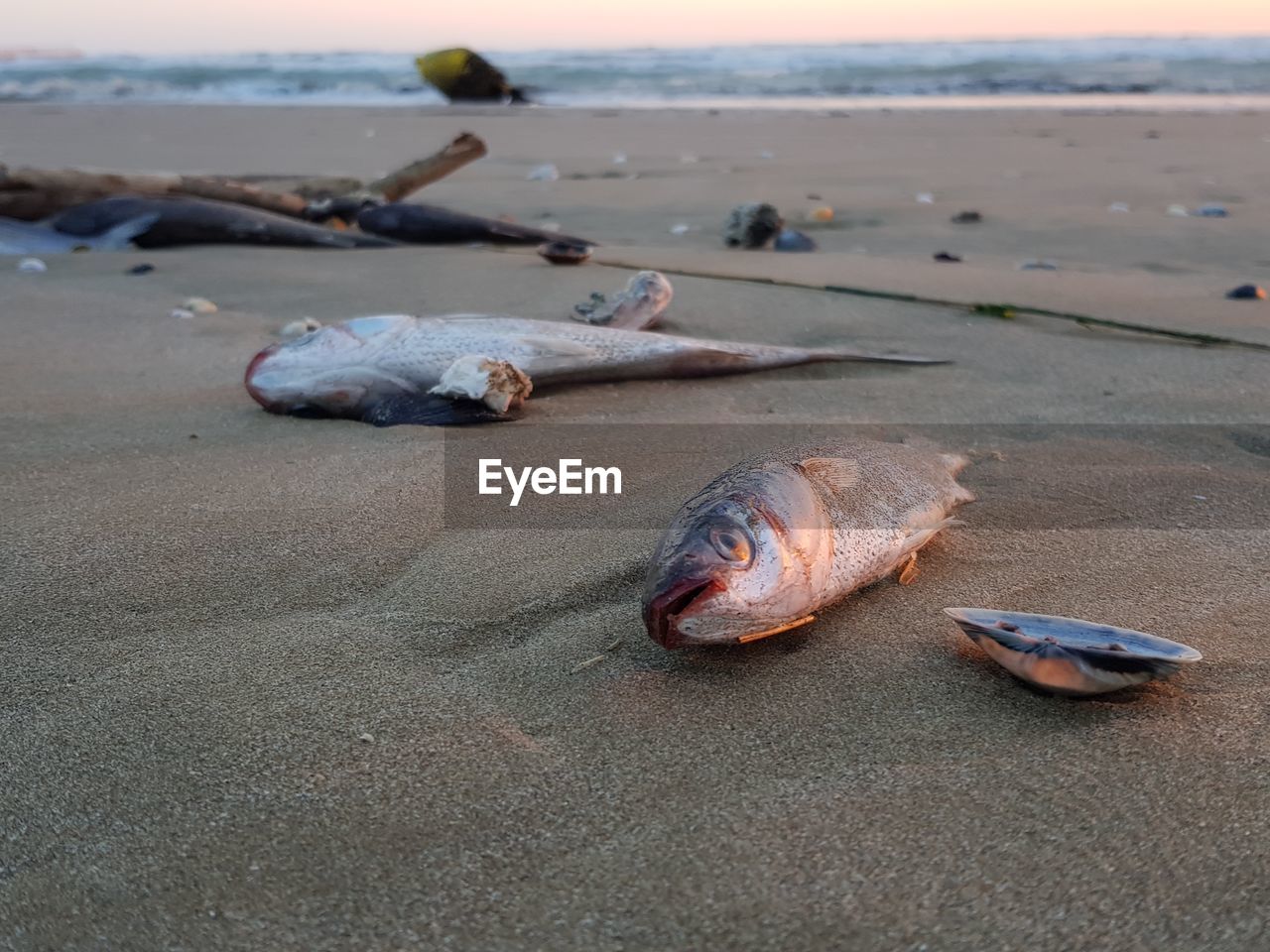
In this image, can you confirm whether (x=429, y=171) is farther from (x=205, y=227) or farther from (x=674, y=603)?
(x=674, y=603)

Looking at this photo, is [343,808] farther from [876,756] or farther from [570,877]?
[876,756]

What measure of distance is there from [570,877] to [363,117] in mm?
18155

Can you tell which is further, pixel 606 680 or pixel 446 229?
pixel 446 229

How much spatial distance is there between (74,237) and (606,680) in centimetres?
589

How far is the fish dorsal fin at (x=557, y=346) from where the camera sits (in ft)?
12.1

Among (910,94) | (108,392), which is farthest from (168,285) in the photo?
(910,94)

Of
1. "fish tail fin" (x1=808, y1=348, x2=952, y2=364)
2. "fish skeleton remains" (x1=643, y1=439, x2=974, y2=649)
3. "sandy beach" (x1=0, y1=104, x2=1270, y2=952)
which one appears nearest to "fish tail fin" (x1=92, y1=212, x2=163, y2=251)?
"sandy beach" (x1=0, y1=104, x2=1270, y2=952)

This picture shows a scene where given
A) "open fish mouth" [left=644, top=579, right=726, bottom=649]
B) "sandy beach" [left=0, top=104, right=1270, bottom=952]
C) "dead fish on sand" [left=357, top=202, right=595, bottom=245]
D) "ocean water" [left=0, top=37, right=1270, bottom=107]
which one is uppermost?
"ocean water" [left=0, top=37, right=1270, bottom=107]

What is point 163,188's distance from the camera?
282 inches

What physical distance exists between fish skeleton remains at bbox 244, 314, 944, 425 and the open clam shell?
74.1 inches

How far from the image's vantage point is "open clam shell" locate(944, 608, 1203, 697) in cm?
183

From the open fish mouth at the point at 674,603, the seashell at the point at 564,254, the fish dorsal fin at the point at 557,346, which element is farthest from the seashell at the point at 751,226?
the open fish mouth at the point at 674,603

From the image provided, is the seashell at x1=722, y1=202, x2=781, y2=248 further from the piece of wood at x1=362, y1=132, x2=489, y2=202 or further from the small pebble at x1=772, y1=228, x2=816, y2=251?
the piece of wood at x1=362, y1=132, x2=489, y2=202

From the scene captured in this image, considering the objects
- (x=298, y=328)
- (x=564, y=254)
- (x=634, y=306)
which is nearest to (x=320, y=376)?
(x=298, y=328)
